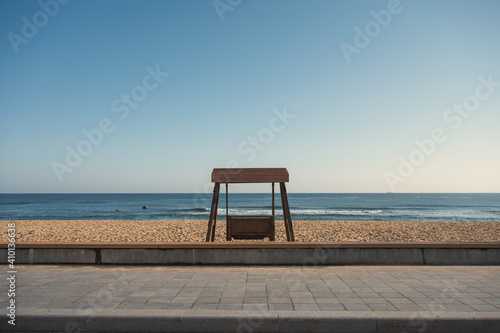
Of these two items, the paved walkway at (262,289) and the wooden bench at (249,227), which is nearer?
A: the paved walkway at (262,289)

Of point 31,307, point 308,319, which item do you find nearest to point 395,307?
point 308,319

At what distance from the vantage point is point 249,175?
32.2 feet

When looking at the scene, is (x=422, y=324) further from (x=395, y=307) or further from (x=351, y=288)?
(x=351, y=288)

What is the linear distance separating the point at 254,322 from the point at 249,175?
19.8 feet

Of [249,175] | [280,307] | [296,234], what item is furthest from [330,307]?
[296,234]

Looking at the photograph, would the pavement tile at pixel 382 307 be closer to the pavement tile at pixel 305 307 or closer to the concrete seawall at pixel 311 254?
the pavement tile at pixel 305 307

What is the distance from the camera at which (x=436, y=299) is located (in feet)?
15.3

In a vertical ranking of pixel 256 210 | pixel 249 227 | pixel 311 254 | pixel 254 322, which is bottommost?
pixel 256 210

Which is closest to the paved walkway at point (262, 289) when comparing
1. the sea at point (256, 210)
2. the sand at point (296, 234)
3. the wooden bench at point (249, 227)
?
the wooden bench at point (249, 227)

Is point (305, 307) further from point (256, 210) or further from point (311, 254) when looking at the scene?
point (256, 210)

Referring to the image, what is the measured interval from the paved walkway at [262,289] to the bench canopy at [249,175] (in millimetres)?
3456

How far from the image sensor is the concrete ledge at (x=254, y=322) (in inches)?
155

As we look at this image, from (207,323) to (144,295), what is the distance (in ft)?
4.48

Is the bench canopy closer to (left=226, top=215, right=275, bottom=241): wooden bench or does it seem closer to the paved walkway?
(left=226, top=215, right=275, bottom=241): wooden bench
